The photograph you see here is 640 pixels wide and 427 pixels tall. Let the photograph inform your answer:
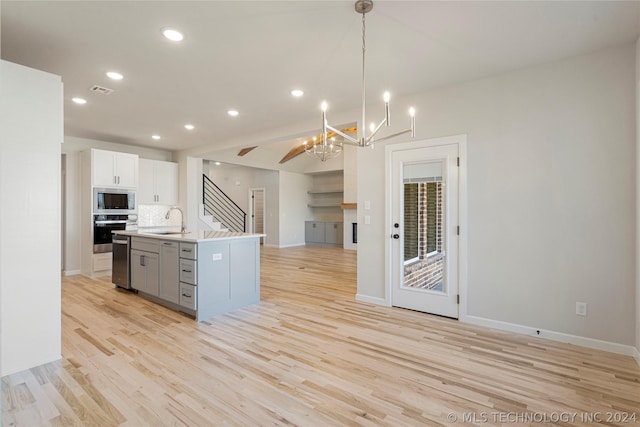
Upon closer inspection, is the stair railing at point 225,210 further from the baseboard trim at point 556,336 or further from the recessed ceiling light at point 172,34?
the baseboard trim at point 556,336

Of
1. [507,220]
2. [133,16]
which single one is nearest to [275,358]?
[507,220]

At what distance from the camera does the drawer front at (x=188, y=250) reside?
3.39 meters

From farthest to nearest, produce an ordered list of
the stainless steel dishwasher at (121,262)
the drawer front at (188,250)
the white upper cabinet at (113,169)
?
the white upper cabinet at (113,169)
the stainless steel dishwasher at (121,262)
the drawer front at (188,250)

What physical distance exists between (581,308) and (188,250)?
396cm

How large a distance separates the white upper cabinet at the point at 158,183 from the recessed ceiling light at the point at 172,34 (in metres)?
4.85

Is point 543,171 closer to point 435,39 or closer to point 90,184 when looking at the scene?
point 435,39

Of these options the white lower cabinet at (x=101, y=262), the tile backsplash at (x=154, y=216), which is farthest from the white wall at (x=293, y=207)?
the white lower cabinet at (x=101, y=262)

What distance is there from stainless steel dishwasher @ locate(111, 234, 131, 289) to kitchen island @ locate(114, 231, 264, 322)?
10.8 inches

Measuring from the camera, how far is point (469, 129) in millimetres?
3406

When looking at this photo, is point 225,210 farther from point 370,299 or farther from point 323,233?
point 370,299

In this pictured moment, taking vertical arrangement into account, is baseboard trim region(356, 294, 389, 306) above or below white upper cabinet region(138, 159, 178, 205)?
below

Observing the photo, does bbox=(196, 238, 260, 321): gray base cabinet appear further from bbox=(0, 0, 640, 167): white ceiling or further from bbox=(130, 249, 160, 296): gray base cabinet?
bbox=(0, 0, 640, 167): white ceiling

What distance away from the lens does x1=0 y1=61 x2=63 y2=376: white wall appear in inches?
89.1

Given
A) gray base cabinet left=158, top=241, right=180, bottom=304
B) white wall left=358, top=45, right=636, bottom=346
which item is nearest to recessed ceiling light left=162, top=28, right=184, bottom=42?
gray base cabinet left=158, top=241, right=180, bottom=304
